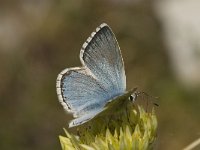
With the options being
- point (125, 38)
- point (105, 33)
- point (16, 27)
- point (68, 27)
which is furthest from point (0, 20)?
point (105, 33)

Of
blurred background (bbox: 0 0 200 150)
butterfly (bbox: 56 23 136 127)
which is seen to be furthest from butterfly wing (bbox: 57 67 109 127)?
blurred background (bbox: 0 0 200 150)

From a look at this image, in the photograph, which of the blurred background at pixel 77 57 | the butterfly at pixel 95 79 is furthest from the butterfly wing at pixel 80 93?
the blurred background at pixel 77 57

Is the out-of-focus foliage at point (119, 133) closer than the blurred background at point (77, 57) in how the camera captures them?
Yes

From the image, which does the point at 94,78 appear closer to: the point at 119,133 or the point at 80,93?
the point at 80,93

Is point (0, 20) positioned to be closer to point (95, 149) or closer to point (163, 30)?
point (163, 30)

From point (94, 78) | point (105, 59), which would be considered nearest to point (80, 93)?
point (94, 78)

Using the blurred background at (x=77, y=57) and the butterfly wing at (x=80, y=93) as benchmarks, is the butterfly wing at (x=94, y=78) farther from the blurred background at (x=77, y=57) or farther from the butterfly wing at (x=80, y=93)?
the blurred background at (x=77, y=57)

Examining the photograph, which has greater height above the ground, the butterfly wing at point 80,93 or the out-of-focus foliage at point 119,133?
the butterfly wing at point 80,93
